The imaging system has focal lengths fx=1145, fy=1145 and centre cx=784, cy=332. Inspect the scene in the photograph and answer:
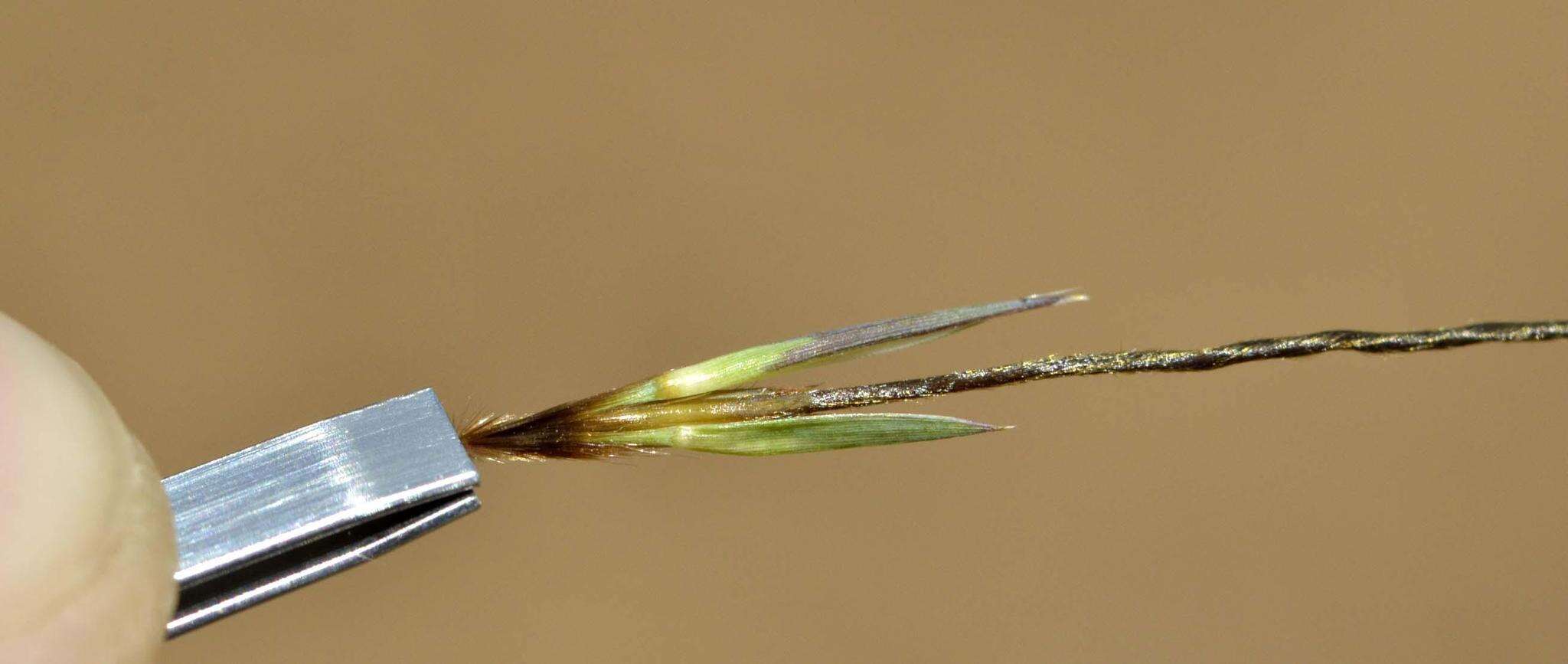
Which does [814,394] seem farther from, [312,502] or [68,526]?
[68,526]

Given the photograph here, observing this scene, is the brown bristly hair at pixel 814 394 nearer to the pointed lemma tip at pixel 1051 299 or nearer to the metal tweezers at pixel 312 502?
the pointed lemma tip at pixel 1051 299

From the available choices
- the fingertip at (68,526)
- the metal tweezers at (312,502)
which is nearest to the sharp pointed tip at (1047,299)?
the metal tweezers at (312,502)

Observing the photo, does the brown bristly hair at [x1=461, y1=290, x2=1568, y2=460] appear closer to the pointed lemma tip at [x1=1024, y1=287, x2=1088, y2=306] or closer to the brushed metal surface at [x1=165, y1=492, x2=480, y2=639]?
the pointed lemma tip at [x1=1024, y1=287, x2=1088, y2=306]

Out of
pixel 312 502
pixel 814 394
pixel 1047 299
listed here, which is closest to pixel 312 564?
pixel 312 502

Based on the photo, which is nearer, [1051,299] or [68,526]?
[68,526]

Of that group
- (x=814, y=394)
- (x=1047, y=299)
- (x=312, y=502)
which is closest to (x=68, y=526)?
(x=312, y=502)

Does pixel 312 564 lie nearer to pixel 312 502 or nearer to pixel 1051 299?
pixel 312 502

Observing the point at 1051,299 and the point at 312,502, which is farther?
the point at 1051,299

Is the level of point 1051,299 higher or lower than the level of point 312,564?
higher

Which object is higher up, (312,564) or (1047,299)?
(1047,299)

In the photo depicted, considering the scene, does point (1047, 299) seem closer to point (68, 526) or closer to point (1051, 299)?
point (1051, 299)
